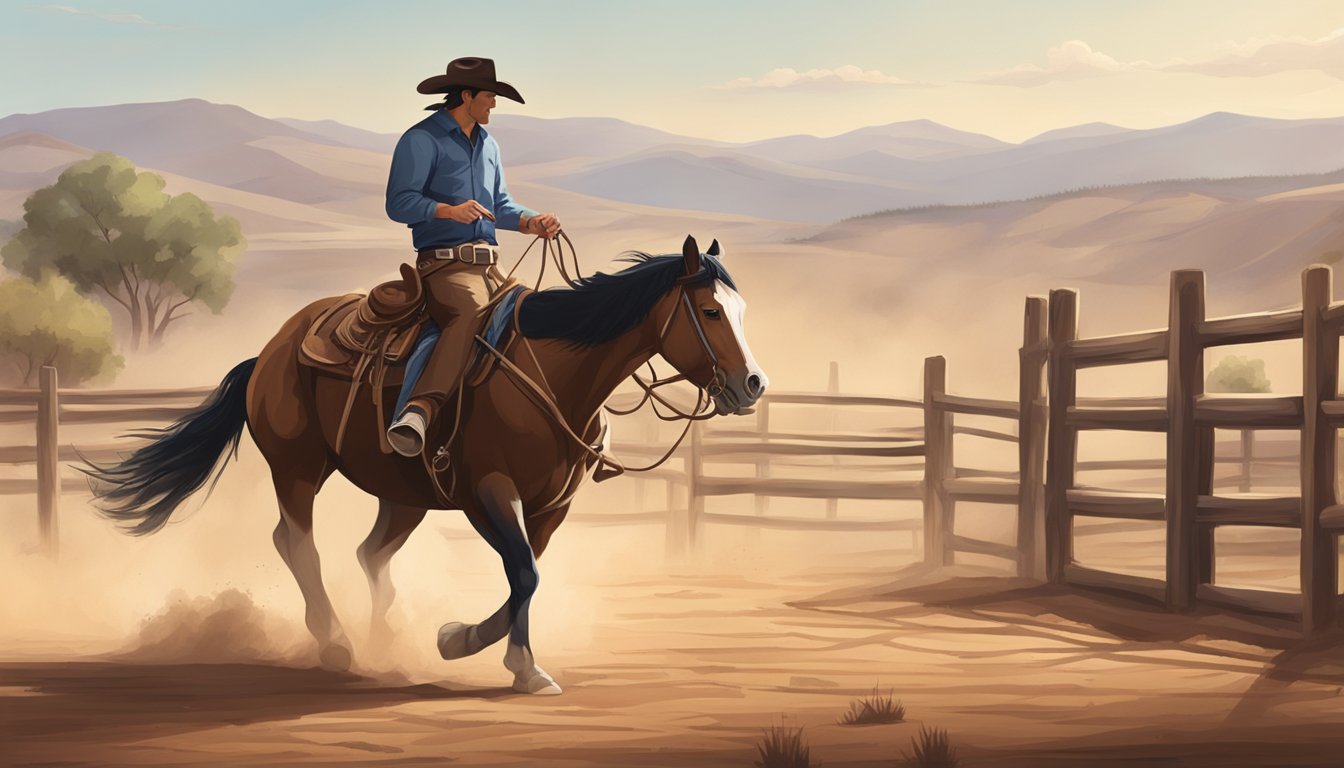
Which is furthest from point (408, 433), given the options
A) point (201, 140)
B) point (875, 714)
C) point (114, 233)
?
point (201, 140)

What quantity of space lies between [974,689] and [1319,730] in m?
1.46

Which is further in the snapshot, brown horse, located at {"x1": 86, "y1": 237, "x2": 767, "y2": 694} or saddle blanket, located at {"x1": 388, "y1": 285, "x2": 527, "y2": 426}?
saddle blanket, located at {"x1": 388, "y1": 285, "x2": 527, "y2": 426}

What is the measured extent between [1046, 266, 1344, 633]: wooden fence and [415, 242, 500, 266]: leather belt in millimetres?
3893

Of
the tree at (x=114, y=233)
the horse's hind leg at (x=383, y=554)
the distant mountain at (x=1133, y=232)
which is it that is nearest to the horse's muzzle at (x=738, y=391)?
the horse's hind leg at (x=383, y=554)

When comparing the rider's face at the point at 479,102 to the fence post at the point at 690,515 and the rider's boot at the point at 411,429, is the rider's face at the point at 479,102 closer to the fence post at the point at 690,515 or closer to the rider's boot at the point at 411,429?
the rider's boot at the point at 411,429

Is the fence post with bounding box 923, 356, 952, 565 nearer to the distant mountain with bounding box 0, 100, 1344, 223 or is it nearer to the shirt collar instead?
the shirt collar

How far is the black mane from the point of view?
20.6 feet

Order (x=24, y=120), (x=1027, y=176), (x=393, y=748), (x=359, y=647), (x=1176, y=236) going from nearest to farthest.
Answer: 1. (x=393, y=748)
2. (x=359, y=647)
3. (x=1176, y=236)
4. (x=1027, y=176)
5. (x=24, y=120)

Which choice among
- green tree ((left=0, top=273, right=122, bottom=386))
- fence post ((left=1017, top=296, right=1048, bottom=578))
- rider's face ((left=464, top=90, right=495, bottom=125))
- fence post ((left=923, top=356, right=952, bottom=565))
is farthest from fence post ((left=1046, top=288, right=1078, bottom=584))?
green tree ((left=0, top=273, right=122, bottom=386))

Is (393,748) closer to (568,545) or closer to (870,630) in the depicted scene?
(870,630)

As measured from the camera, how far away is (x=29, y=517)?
16844 mm

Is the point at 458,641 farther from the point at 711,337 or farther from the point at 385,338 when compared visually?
the point at 711,337

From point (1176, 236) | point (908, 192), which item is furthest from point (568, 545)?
point (908, 192)

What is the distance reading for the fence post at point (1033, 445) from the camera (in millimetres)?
10305
